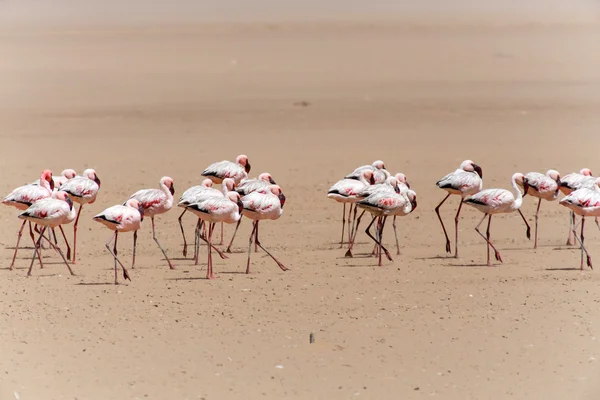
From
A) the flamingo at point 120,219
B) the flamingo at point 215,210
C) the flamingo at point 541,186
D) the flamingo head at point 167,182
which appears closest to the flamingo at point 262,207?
the flamingo at point 215,210

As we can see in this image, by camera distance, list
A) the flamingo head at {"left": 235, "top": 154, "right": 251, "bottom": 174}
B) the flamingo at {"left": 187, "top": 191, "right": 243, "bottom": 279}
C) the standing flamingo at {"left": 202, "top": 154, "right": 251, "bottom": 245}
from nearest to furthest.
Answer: the flamingo at {"left": 187, "top": 191, "right": 243, "bottom": 279}
the standing flamingo at {"left": 202, "top": 154, "right": 251, "bottom": 245}
the flamingo head at {"left": 235, "top": 154, "right": 251, "bottom": 174}

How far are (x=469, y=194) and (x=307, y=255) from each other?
2.18 meters

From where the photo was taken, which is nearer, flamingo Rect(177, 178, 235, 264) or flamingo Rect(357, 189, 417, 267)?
flamingo Rect(177, 178, 235, 264)

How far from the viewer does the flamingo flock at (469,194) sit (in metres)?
12.3

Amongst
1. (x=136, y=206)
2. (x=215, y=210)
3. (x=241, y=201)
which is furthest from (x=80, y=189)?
(x=241, y=201)

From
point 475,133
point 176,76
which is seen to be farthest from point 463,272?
point 176,76

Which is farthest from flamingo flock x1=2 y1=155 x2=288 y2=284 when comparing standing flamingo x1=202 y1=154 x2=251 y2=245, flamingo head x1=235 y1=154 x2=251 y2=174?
flamingo head x1=235 y1=154 x2=251 y2=174

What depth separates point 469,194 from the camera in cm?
1345

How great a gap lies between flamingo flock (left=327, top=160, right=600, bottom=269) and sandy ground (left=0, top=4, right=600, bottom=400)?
36cm

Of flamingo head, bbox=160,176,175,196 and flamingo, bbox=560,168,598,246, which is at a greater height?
flamingo, bbox=560,168,598,246

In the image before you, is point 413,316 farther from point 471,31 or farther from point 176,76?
point 471,31

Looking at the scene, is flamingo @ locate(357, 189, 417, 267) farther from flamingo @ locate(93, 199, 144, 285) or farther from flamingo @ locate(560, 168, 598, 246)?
flamingo @ locate(93, 199, 144, 285)

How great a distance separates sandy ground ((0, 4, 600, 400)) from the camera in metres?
8.82

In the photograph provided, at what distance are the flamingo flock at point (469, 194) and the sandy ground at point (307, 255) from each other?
0.36 m
